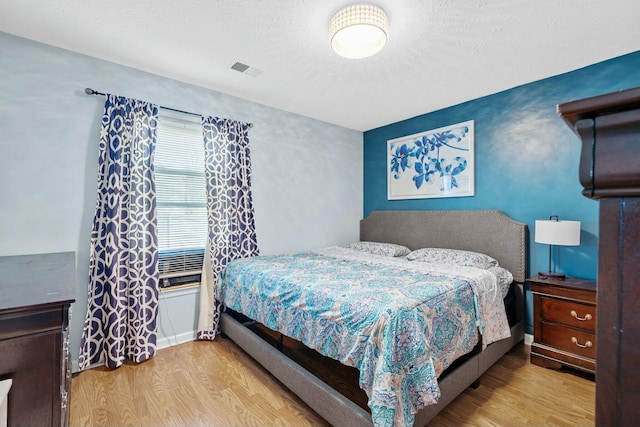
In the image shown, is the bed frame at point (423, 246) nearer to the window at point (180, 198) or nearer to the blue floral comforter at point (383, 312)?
the blue floral comforter at point (383, 312)

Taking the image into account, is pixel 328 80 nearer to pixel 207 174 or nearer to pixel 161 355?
pixel 207 174

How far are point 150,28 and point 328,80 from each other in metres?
1.45

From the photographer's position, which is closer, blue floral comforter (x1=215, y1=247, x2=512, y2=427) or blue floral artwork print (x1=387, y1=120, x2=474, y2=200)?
blue floral comforter (x1=215, y1=247, x2=512, y2=427)

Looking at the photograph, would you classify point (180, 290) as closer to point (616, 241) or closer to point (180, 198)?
point (180, 198)

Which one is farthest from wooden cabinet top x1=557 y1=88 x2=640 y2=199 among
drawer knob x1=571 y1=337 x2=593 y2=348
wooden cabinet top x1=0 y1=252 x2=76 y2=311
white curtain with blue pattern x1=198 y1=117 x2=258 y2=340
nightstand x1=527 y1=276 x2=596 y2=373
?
white curtain with blue pattern x1=198 y1=117 x2=258 y2=340

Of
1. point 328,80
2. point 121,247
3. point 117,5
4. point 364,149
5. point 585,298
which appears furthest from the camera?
point 364,149

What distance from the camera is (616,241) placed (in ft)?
1.21

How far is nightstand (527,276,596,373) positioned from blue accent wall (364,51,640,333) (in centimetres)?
38

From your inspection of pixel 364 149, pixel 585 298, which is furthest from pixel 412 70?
pixel 585 298

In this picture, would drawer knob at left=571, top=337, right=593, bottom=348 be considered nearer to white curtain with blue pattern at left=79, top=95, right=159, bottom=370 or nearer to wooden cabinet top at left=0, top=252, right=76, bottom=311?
wooden cabinet top at left=0, top=252, right=76, bottom=311

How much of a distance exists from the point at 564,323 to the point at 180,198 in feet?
11.3

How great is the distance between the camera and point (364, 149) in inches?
178

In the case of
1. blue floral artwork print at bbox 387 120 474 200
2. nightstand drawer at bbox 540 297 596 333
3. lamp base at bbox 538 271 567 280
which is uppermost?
blue floral artwork print at bbox 387 120 474 200

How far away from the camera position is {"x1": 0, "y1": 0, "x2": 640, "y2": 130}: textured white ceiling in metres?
1.85
